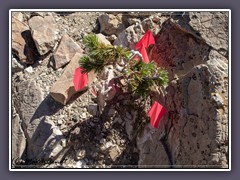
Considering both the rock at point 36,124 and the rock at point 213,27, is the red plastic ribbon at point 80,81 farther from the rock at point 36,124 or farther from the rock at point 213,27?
the rock at point 213,27

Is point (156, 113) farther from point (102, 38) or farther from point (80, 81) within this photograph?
point (102, 38)

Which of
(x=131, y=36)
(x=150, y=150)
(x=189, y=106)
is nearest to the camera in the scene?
(x=189, y=106)

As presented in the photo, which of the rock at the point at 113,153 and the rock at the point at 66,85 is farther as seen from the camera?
the rock at the point at 66,85

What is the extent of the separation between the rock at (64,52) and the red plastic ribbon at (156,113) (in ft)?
3.77

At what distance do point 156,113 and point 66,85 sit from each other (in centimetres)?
101

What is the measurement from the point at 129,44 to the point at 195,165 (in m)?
1.49

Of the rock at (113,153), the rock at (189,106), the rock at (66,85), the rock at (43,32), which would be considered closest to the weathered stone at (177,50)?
the rock at (189,106)

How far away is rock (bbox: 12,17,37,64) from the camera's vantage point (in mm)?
4867

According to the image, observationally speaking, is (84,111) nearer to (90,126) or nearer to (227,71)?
(90,126)

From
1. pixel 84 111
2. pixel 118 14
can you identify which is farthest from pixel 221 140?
pixel 118 14

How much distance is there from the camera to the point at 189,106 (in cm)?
395

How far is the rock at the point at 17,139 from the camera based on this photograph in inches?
178

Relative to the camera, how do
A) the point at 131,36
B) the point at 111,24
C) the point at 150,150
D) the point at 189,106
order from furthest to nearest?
1. the point at 111,24
2. the point at 131,36
3. the point at 150,150
4. the point at 189,106

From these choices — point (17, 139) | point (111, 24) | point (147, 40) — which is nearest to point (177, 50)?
point (147, 40)
